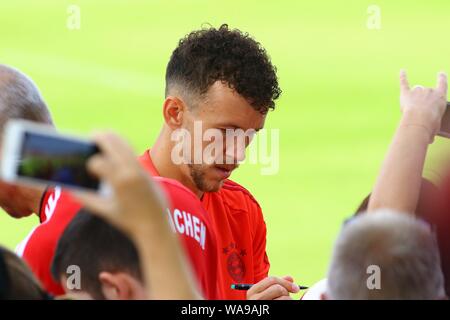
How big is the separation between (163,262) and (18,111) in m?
1.68

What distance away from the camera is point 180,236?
8.64ft

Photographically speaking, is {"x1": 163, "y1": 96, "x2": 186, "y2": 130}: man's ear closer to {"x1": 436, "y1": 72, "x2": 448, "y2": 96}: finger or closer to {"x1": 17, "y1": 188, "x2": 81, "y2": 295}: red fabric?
{"x1": 17, "y1": 188, "x2": 81, "y2": 295}: red fabric

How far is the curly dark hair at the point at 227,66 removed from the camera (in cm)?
373

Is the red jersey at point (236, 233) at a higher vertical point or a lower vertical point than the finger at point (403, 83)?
lower

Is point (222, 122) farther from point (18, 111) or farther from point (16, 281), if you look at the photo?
point (16, 281)

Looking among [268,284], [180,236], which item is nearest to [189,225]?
[180,236]

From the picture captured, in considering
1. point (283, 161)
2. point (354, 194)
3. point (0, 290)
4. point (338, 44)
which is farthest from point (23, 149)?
point (338, 44)

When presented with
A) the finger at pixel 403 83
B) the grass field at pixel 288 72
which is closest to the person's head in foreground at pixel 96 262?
the finger at pixel 403 83

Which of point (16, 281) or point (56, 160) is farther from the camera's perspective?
point (16, 281)

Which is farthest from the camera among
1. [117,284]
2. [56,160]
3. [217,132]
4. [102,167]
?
[217,132]

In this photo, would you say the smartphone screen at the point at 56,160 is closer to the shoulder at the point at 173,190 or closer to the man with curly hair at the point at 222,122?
the shoulder at the point at 173,190

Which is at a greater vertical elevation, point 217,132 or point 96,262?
point 217,132

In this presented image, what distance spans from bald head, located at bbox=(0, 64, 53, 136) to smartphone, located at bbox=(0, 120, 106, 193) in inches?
61.8

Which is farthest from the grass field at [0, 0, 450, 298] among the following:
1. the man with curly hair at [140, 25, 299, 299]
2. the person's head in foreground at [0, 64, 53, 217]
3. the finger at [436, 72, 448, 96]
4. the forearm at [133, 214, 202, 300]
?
the forearm at [133, 214, 202, 300]
